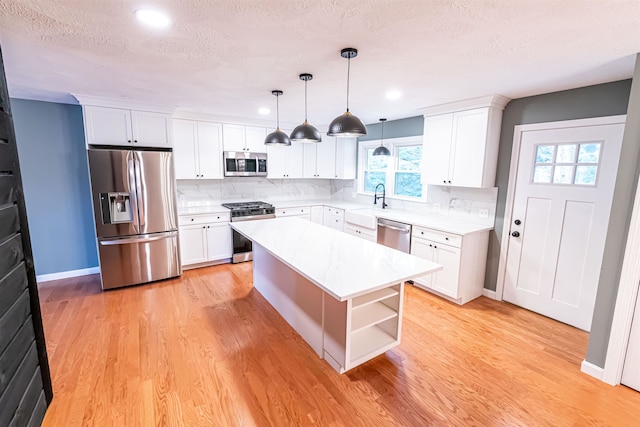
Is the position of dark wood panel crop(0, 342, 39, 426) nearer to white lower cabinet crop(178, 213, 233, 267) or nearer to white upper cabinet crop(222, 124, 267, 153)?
white lower cabinet crop(178, 213, 233, 267)

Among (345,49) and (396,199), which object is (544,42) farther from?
(396,199)

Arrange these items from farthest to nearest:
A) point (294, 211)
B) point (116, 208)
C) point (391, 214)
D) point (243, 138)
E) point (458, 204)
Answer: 1. point (294, 211)
2. point (243, 138)
3. point (391, 214)
4. point (458, 204)
5. point (116, 208)

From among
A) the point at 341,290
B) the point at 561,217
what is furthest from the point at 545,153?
the point at 341,290

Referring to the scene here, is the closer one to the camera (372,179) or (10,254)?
(10,254)

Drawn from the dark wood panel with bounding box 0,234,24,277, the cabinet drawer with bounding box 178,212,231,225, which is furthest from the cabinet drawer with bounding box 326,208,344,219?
the dark wood panel with bounding box 0,234,24,277

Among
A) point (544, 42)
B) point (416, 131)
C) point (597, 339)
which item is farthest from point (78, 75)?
point (597, 339)

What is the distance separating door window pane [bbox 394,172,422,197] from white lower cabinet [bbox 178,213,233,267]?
2.79 meters

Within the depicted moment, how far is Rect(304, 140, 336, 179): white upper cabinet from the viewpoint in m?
5.45

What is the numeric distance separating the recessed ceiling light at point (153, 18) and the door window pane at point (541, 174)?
3541 millimetres

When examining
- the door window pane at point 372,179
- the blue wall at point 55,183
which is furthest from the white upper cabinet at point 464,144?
the blue wall at point 55,183

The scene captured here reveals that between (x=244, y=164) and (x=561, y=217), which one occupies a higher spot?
(x=244, y=164)

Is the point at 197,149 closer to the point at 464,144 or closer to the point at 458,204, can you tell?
the point at 464,144

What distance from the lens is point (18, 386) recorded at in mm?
1558

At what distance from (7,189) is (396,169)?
4.39m
